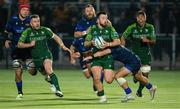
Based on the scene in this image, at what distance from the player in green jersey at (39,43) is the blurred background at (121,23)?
11355 millimetres

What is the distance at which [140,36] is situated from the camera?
1883cm

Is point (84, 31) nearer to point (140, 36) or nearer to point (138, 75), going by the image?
point (140, 36)

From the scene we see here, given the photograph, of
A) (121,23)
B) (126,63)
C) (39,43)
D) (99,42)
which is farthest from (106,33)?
(121,23)

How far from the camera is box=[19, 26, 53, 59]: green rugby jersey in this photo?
1862cm

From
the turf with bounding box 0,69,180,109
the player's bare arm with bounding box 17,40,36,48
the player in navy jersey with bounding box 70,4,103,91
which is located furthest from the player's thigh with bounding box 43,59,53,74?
the player in navy jersey with bounding box 70,4,103,91

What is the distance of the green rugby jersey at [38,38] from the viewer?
18625mm

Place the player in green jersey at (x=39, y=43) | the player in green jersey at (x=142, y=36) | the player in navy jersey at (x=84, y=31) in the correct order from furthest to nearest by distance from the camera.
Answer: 1. the player in navy jersey at (x=84, y=31)
2. the player in green jersey at (x=142, y=36)
3. the player in green jersey at (x=39, y=43)

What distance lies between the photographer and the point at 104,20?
17453 millimetres

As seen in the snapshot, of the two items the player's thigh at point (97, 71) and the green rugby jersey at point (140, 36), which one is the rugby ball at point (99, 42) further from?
the green rugby jersey at point (140, 36)

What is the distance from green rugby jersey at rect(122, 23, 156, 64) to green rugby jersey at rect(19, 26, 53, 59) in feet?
6.27

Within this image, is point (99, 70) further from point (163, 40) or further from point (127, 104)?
point (163, 40)

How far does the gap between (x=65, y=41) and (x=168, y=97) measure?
11895 millimetres

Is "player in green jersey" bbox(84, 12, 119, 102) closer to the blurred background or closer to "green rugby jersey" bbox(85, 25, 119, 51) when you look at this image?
"green rugby jersey" bbox(85, 25, 119, 51)

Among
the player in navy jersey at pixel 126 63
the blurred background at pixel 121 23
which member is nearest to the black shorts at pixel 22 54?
the player in navy jersey at pixel 126 63
